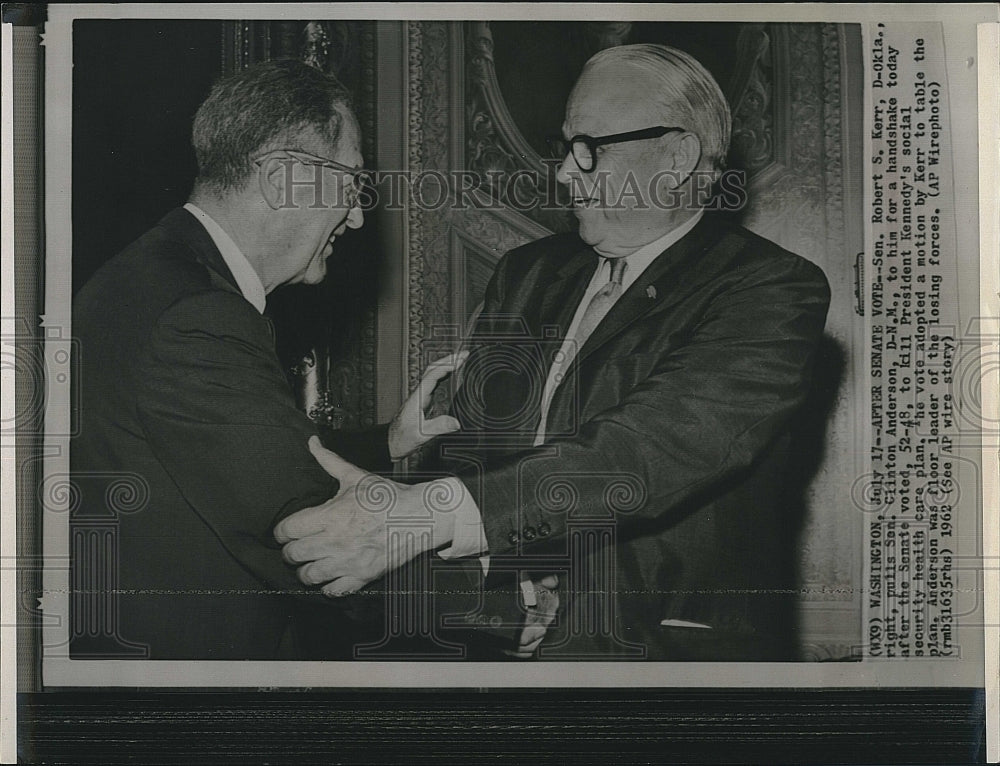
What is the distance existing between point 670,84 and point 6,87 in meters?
1.52

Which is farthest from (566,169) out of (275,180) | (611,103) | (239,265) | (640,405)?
(239,265)

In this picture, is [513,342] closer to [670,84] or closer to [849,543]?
[670,84]

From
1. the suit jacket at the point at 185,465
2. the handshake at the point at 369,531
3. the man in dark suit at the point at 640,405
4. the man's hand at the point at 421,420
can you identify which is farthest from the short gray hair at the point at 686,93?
the suit jacket at the point at 185,465

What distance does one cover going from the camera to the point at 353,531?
1.81 meters

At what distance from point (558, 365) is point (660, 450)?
296 mm

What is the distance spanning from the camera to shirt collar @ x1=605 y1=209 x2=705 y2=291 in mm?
1846

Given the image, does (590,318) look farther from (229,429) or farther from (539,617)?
(229,429)

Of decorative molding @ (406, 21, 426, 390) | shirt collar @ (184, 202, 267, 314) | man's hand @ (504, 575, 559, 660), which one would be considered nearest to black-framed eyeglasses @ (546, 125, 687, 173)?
decorative molding @ (406, 21, 426, 390)

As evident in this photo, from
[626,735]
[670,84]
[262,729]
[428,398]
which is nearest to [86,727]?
[262,729]

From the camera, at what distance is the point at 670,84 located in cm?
185

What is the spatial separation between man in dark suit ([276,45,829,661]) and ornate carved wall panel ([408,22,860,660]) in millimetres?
47

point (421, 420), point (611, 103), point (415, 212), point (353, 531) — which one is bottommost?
point (353, 531)

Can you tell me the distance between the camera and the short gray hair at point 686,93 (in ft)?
6.06

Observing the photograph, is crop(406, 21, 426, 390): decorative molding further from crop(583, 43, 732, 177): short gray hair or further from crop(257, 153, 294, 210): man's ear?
crop(583, 43, 732, 177): short gray hair
